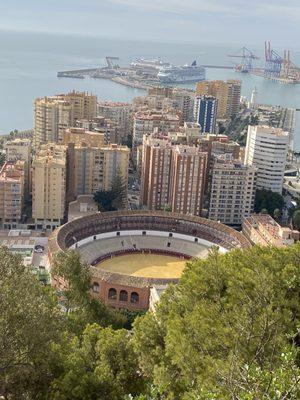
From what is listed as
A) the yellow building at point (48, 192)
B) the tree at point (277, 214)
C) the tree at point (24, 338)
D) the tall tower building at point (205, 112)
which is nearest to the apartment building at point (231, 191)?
the tree at point (277, 214)

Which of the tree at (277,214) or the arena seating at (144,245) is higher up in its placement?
the tree at (277,214)

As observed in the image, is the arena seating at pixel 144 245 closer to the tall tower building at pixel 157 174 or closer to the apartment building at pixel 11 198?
the tall tower building at pixel 157 174

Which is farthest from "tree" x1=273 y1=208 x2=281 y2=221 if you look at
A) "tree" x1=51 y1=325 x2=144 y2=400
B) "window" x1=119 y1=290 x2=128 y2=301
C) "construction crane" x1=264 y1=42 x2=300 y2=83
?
"construction crane" x1=264 y1=42 x2=300 y2=83

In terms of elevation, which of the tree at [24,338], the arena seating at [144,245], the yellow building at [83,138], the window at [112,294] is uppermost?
the tree at [24,338]

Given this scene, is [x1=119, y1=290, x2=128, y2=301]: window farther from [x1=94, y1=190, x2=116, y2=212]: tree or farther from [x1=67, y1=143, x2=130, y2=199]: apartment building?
[x1=67, y1=143, x2=130, y2=199]: apartment building

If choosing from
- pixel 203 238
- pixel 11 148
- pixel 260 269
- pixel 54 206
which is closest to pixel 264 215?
→ pixel 203 238

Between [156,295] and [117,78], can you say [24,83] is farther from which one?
[156,295]

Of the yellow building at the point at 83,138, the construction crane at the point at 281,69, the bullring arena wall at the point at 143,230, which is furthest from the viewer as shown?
the construction crane at the point at 281,69
